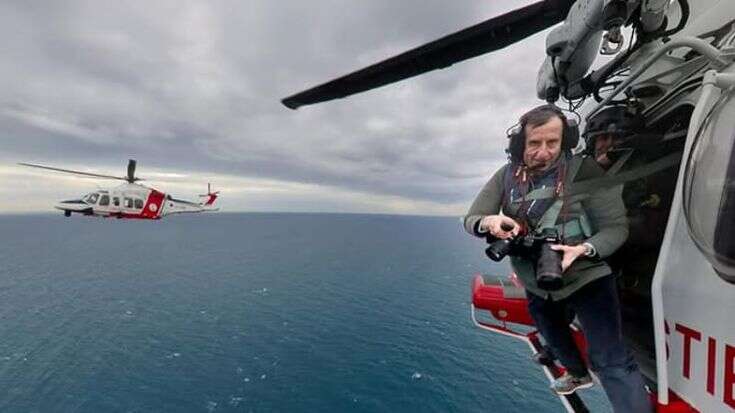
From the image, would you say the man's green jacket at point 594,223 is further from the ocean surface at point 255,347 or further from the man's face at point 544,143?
the ocean surface at point 255,347

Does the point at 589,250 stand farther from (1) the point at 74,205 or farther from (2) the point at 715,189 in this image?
(1) the point at 74,205

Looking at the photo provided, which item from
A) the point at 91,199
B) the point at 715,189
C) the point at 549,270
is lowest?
the point at 549,270

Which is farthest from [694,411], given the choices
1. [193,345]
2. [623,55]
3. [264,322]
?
[264,322]

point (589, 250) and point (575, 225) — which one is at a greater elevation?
point (575, 225)

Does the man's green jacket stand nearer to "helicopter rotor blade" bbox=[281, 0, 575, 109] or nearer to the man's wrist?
the man's wrist

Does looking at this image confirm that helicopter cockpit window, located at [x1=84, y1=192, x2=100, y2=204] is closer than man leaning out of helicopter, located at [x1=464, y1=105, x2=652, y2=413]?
No

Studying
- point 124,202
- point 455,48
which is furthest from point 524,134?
point 124,202

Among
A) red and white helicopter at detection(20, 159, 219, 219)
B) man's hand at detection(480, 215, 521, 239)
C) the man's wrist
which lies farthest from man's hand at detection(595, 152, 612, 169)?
red and white helicopter at detection(20, 159, 219, 219)

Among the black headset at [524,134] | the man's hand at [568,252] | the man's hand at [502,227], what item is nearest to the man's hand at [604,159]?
the black headset at [524,134]
